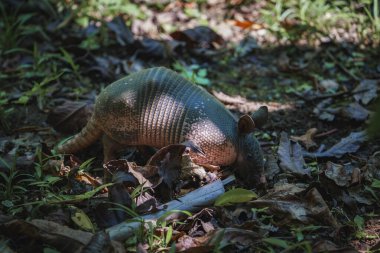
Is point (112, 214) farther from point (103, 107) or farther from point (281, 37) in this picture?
point (281, 37)

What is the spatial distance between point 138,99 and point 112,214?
3.53 ft

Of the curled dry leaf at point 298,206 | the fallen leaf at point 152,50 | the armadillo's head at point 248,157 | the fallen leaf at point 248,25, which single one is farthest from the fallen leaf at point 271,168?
the fallen leaf at point 248,25

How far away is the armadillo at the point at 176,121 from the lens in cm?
378

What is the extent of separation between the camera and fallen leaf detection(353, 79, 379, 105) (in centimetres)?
501

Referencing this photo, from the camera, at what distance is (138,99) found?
385 cm

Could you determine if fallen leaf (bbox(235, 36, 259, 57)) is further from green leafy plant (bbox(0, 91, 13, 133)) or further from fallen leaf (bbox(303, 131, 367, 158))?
green leafy plant (bbox(0, 91, 13, 133))

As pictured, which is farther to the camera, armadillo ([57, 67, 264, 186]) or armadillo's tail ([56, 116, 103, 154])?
armadillo's tail ([56, 116, 103, 154])

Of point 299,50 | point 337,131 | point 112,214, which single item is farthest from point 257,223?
point 299,50

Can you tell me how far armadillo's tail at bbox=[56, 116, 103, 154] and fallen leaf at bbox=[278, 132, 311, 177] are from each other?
Answer: 152 centimetres

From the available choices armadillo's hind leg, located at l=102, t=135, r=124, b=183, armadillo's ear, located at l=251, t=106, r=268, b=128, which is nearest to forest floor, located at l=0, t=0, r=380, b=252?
armadillo's hind leg, located at l=102, t=135, r=124, b=183

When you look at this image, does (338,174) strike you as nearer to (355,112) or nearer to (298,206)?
(298,206)

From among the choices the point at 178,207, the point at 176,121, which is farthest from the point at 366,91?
the point at 178,207

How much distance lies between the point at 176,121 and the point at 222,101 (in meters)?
1.33

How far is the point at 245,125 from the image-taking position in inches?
149
